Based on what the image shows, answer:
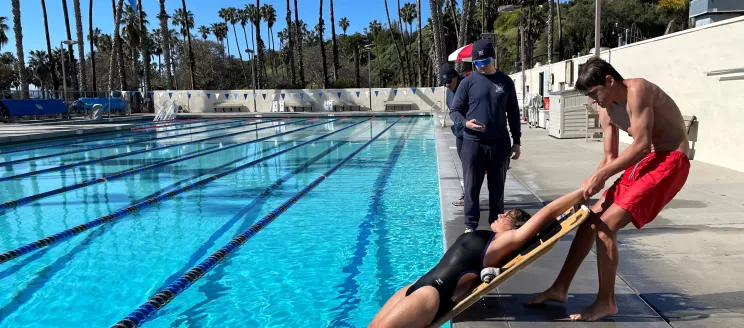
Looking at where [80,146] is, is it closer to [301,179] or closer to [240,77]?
[301,179]

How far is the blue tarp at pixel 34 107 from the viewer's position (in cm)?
2470

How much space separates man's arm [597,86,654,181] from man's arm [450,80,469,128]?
1754 mm

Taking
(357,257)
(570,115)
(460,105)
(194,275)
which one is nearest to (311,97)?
(570,115)

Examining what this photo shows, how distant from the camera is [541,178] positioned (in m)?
7.24

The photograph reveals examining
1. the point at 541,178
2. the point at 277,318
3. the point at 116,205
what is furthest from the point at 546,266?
the point at 116,205

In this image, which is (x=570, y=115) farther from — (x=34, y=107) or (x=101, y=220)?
(x=34, y=107)

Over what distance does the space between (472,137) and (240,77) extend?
217 ft

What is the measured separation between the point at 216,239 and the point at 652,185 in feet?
15.2

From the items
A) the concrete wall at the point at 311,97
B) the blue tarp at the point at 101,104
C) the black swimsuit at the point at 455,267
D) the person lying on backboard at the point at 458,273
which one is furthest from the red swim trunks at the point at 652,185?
the concrete wall at the point at 311,97

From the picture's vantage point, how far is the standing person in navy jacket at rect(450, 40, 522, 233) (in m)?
4.14

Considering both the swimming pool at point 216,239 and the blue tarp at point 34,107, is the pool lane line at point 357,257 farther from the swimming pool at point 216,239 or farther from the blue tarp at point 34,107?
the blue tarp at point 34,107

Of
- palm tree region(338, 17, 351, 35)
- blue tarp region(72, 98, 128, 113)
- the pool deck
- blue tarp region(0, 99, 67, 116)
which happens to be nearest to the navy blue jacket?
the pool deck

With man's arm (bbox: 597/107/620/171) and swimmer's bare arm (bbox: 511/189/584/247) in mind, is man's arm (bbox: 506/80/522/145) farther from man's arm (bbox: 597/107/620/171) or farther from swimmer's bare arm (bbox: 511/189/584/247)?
swimmer's bare arm (bbox: 511/189/584/247)

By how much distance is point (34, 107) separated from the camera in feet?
83.6
